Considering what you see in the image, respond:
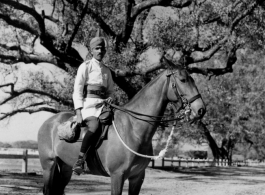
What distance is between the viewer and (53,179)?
7.46 m

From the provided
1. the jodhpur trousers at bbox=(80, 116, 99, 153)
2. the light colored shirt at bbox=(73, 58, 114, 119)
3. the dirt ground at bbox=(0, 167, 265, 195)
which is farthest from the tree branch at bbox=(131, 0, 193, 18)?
the jodhpur trousers at bbox=(80, 116, 99, 153)

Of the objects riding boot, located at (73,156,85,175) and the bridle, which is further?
riding boot, located at (73,156,85,175)

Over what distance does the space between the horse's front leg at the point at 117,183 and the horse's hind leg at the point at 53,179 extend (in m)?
1.75

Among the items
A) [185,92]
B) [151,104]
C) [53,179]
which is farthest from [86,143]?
[185,92]

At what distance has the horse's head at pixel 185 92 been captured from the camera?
6.08 meters

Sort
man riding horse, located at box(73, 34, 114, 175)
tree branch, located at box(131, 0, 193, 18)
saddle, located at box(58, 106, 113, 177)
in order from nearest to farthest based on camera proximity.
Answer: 1. saddle, located at box(58, 106, 113, 177)
2. man riding horse, located at box(73, 34, 114, 175)
3. tree branch, located at box(131, 0, 193, 18)

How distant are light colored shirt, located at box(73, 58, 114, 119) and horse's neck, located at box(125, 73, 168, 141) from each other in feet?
2.27

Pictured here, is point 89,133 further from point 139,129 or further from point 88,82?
point 88,82

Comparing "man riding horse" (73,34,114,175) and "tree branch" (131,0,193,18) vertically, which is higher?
"tree branch" (131,0,193,18)

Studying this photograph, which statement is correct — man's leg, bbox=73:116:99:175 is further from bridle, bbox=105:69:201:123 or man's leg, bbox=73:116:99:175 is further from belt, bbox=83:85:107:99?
bridle, bbox=105:69:201:123

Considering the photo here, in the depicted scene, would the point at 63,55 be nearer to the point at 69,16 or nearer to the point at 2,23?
the point at 69,16

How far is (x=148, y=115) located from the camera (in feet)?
21.2

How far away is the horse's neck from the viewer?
6.43 m

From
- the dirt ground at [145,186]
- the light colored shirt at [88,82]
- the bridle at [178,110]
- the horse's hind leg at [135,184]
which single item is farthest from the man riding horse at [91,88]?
the dirt ground at [145,186]
